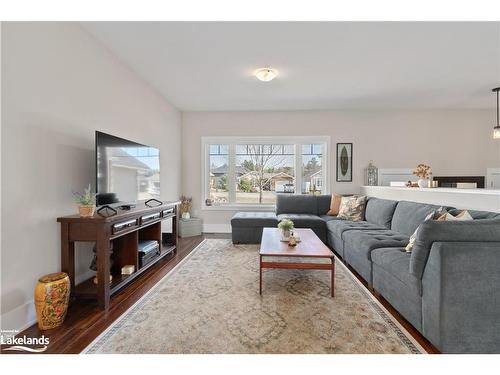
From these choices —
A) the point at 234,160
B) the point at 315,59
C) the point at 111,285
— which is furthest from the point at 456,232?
the point at 234,160

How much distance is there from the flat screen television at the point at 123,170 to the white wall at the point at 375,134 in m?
2.01

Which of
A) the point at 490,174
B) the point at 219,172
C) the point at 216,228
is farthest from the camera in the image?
the point at 219,172

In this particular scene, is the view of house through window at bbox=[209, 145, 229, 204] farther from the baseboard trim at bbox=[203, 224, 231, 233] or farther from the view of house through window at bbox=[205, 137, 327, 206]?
the baseboard trim at bbox=[203, 224, 231, 233]

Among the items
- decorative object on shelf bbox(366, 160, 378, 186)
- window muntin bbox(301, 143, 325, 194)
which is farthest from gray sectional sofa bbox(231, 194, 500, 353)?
window muntin bbox(301, 143, 325, 194)

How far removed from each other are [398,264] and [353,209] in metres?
2.20

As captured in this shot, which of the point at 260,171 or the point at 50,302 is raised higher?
the point at 260,171

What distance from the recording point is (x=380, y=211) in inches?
135

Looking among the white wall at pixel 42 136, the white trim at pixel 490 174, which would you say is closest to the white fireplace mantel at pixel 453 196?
the white trim at pixel 490 174

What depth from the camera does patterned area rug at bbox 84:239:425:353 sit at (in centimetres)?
149

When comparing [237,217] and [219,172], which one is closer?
[237,217]

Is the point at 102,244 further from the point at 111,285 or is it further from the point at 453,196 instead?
the point at 453,196

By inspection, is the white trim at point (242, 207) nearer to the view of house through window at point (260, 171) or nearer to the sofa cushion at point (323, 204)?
the view of house through window at point (260, 171)

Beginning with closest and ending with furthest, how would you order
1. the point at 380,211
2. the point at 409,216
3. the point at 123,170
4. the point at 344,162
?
1. the point at 123,170
2. the point at 409,216
3. the point at 380,211
4. the point at 344,162

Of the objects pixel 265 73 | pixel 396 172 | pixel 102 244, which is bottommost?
pixel 102 244
